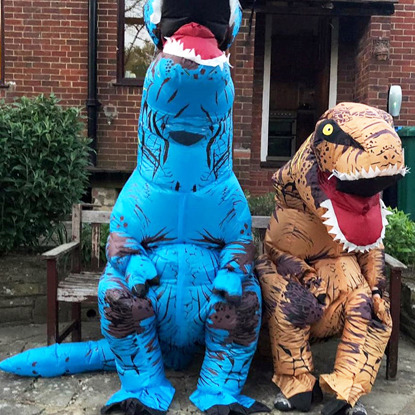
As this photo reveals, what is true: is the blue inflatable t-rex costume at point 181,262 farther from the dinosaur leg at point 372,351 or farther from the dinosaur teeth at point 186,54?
the dinosaur leg at point 372,351

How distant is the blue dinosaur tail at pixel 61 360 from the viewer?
8.71 ft

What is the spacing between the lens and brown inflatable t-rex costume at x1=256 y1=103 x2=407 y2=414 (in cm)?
217

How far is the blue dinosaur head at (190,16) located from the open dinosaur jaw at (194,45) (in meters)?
0.02

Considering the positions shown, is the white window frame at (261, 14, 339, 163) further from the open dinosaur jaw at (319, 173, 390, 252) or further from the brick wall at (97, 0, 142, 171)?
the open dinosaur jaw at (319, 173, 390, 252)

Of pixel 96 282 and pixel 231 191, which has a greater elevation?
pixel 231 191

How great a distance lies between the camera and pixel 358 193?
219cm

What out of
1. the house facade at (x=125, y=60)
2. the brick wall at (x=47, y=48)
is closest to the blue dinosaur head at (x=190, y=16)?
the house facade at (x=125, y=60)

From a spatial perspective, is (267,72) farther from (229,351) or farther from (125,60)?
(229,351)

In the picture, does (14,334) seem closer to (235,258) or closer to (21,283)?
(21,283)

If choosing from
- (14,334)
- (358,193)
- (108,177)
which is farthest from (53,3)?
(358,193)

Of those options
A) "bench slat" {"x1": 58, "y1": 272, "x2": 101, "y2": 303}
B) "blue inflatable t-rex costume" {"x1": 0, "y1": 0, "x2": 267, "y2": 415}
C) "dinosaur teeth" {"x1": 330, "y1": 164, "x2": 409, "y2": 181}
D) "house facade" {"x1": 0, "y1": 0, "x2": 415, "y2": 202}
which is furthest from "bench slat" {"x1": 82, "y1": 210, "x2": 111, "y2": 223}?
"house facade" {"x1": 0, "y1": 0, "x2": 415, "y2": 202}

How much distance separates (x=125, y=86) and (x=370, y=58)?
10.3ft

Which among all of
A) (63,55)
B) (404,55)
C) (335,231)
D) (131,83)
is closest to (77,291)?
(335,231)

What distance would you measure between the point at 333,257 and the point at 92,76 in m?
4.59
